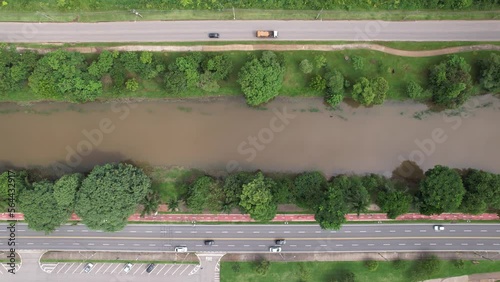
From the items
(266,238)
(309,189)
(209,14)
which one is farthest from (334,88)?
(266,238)

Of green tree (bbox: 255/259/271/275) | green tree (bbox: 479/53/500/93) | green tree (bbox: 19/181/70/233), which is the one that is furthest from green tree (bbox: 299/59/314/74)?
green tree (bbox: 19/181/70/233)

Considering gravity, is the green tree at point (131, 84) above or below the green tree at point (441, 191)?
above

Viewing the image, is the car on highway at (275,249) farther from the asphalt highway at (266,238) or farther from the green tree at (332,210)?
the green tree at (332,210)

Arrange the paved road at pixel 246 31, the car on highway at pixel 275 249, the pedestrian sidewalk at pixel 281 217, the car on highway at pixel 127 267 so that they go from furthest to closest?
1. the paved road at pixel 246 31
2. the pedestrian sidewalk at pixel 281 217
3. the car on highway at pixel 127 267
4. the car on highway at pixel 275 249

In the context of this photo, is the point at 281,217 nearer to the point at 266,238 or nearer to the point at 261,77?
the point at 266,238

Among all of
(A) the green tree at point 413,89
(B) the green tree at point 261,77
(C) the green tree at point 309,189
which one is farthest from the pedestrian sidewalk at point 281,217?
(A) the green tree at point 413,89

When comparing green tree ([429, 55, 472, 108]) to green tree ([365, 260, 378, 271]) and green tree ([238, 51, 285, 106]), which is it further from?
green tree ([365, 260, 378, 271])
